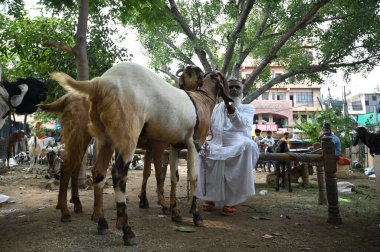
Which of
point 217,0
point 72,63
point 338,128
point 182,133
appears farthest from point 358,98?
point 182,133

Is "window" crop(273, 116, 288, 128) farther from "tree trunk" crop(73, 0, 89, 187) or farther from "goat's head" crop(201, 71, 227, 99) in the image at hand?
"goat's head" crop(201, 71, 227, 99)

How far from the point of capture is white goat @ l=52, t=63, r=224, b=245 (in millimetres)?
3193

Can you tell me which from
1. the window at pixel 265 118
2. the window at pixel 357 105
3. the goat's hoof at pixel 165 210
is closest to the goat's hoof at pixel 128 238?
the goat's hoof at pixel 165 210

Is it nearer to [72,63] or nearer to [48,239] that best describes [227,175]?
[48,239]

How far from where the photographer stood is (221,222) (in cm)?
441

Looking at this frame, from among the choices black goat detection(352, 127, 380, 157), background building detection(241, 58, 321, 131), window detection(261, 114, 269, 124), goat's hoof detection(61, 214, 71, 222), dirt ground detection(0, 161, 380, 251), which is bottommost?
dirt ground detection(0, 161, 380, 251)

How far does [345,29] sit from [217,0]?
18.4 ft

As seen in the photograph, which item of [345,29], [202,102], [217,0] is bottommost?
[202,102]

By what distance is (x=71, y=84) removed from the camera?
10.3 ft

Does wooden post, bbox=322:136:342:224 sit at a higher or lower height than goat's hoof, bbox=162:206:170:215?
higher

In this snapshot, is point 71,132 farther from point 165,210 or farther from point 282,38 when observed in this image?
point 282,38

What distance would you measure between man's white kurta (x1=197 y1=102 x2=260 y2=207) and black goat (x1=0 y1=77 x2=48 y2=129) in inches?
102

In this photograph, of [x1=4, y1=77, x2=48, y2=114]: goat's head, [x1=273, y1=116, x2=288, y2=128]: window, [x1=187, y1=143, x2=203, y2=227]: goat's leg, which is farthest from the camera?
[x1=273, y1=116, x2=288, y2=128]: window

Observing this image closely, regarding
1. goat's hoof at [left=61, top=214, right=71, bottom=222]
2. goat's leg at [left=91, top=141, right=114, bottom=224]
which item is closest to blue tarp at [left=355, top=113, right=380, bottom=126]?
goat's leg at [left=91, top=141, right=114, bottom=224]
